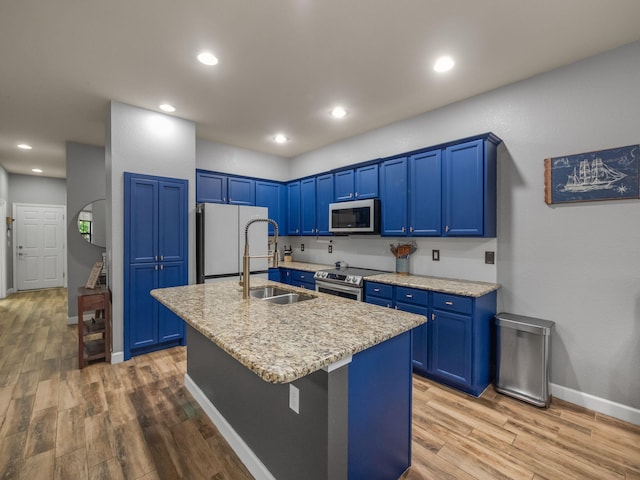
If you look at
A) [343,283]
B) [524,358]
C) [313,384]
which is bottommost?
[524,358]

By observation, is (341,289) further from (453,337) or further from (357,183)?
(357,183)

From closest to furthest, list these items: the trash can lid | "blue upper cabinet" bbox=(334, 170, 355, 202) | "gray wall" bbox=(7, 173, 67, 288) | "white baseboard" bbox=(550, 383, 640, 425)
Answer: "white baseboard" bbox=(550, 383, 640, 425) < the trash can lid < "blue upper cabinet" bbox=(334, 170, 355, 202) < "gray wall" bbox=(7, 173, 67, 288)

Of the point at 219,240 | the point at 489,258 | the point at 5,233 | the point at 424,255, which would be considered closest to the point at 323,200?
the point at 219,240

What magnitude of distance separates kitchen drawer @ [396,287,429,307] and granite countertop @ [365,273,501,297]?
5cm

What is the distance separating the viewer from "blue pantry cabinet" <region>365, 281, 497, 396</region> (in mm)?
2480

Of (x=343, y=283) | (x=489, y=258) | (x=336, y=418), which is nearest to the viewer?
(x=336, y=418)

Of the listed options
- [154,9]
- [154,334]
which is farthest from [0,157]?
[154,9]

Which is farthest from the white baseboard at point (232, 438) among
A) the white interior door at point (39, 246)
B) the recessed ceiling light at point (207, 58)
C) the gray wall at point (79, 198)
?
the white interior door at point (39, 246)

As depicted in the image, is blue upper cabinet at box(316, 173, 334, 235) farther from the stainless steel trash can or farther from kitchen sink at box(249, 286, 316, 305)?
the stainless steel trash can

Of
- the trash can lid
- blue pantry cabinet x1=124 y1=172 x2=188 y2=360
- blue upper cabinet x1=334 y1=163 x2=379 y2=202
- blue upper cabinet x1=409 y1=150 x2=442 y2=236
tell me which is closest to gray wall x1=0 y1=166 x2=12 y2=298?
blue pantry cabinet x1=124 y1=172 x2=188 y2=360

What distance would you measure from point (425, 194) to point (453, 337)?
1445mm

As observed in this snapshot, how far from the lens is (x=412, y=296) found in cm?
285

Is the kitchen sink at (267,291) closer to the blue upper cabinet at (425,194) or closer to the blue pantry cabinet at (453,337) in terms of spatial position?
the blue pantry cabinet at (453,337)

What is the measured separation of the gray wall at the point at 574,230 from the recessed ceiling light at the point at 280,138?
2.45 meters
